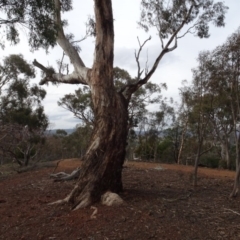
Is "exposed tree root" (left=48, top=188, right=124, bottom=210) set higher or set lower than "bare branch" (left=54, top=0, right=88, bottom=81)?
lower

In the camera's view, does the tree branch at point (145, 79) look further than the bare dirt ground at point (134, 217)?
Yes

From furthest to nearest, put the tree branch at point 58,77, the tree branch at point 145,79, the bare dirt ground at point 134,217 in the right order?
the tree branch at point 58,77
the tree branch at point 145,79
the bare dirt ground at point 134,217

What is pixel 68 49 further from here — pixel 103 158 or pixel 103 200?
pixel 103 200

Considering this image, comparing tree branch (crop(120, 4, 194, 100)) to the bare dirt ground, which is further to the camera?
tree branch (crop(120, 4, 194, 100))

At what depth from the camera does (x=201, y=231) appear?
209 inches

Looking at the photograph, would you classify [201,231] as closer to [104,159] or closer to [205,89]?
[104,159]

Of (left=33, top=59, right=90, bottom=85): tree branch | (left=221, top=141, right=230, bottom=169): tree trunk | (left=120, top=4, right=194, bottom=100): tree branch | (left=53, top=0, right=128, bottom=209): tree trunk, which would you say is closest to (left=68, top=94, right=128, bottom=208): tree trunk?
(left=53, top=0, right=128, bottom=209): tree trunk

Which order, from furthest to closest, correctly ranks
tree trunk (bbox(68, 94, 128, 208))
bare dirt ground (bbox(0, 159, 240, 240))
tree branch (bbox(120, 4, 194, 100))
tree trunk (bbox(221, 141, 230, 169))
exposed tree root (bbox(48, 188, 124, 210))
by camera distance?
tree trunk (bbox(221, 141, 230, 169)), tree branch (bbox(120, 4, 194, 100)), tree trunk (bbox(68, 94, 128, 208)), exposed tree root (bbox(48, 188, 124, 210)), bare dirt ground (bbox(0, 159, 240, 240))

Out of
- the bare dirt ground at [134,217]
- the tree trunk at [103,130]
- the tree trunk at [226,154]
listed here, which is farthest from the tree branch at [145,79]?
the tree trunk at [226,154]

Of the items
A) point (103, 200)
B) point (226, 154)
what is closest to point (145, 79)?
point (103, 200)

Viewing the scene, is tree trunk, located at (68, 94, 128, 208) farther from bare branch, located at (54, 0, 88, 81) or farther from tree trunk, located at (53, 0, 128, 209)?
bare branch, located at (54, 0, 88, 81)

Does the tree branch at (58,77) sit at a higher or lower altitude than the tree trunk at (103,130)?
higher

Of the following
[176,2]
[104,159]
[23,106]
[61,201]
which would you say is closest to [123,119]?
[104,159]

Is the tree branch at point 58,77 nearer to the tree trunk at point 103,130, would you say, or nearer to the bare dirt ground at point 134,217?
the tree trunk at point 103,130
